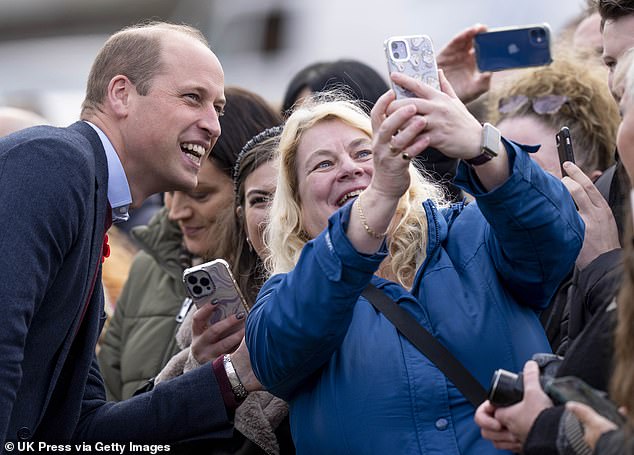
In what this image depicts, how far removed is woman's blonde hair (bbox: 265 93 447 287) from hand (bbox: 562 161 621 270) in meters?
0.43

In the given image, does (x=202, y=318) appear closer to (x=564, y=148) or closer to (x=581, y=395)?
(x=564, y=148)

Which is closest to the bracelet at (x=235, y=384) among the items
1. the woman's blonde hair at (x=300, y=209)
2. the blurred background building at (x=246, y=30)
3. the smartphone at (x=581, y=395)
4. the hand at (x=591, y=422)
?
the woman's blonde hair at (x=300, y=209)

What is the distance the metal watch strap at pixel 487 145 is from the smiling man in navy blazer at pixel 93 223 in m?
1.14

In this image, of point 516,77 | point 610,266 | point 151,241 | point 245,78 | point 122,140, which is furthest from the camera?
point 245,78

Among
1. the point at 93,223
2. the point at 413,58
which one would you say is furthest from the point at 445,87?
the point at 93,223

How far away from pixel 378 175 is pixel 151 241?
2232mm

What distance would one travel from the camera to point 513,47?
442 centimetres

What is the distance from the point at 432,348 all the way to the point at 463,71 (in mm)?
1924

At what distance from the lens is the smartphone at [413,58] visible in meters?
3.02

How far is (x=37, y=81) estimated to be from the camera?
11.8 metres

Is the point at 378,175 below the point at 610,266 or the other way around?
the other way around

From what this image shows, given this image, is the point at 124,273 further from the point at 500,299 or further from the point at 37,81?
the point at 37,81

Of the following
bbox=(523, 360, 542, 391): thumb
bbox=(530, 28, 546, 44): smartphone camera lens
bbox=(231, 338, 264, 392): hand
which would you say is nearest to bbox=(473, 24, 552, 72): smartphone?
bbox=(530, 28, 546, 44): smartphone camera lens

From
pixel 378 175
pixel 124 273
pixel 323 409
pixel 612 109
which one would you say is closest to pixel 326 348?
pixel 323 409
